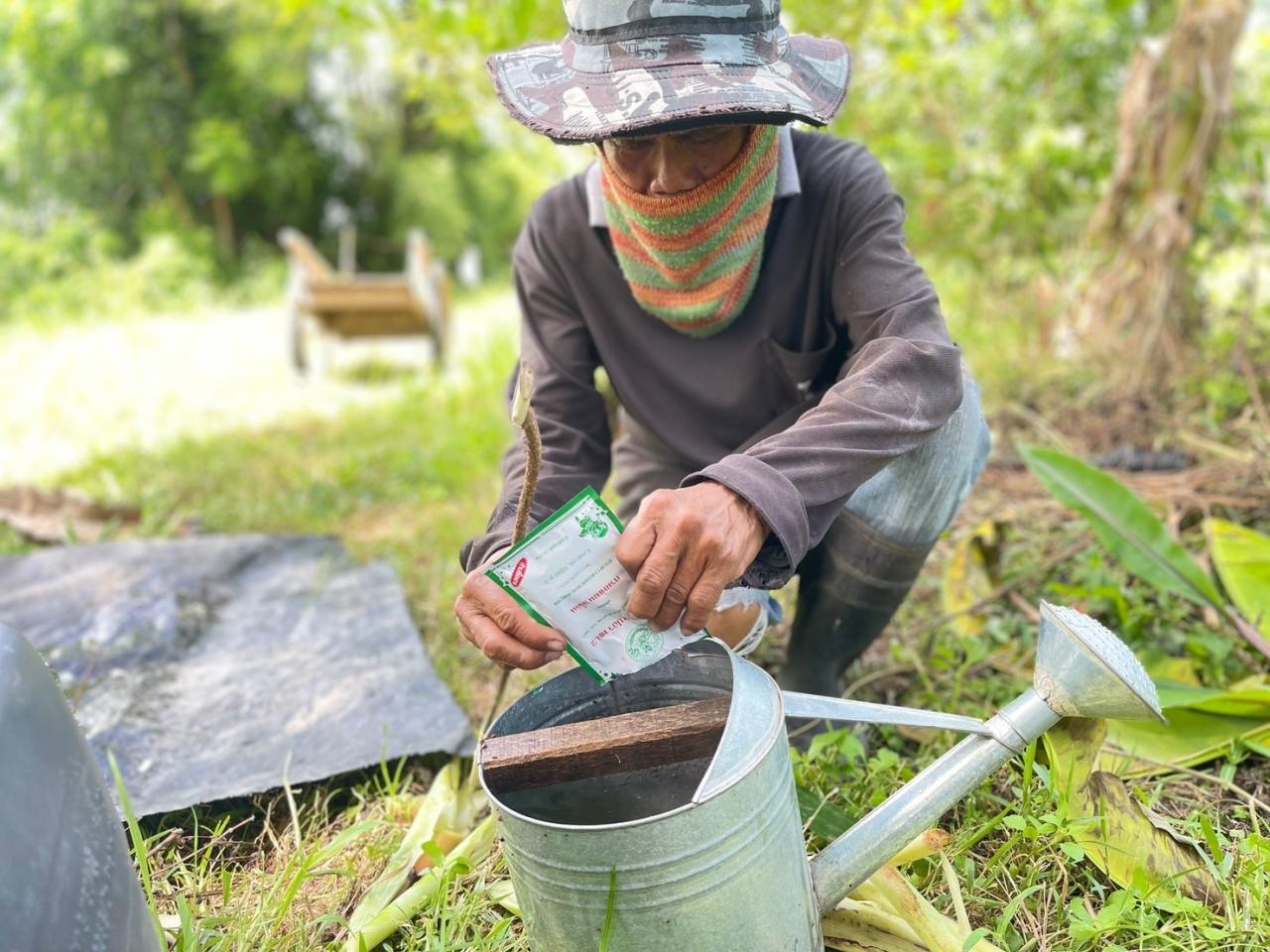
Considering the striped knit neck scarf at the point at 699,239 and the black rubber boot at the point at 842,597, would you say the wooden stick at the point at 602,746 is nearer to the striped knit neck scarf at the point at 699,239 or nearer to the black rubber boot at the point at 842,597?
the black rubber boot at the point at 842,597

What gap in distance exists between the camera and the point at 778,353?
1.68 metres

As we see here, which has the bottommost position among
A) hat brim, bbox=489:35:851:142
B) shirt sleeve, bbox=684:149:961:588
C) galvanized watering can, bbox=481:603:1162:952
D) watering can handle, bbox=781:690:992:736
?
galvanized watering can, bbox=481:603:1162:952

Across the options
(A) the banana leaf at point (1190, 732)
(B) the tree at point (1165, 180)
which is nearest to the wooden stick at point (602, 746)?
(A) the banana leaf at point (1190, 732)

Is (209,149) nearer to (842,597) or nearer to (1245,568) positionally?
(842,597)

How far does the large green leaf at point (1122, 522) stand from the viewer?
1.88 meters

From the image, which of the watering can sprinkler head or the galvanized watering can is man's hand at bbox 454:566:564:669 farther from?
the watering can sprinkler head

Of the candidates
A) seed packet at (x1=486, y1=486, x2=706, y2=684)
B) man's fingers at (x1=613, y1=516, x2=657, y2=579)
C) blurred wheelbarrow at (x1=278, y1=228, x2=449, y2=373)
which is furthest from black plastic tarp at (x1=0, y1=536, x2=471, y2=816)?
blurred wheelbarrow at (x1=278, y1=228, x2=449, y2=373)

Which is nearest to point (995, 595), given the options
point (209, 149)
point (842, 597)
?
point (842, 597)

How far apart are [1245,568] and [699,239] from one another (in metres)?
1.22

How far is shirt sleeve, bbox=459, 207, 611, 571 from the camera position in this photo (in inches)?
65.5

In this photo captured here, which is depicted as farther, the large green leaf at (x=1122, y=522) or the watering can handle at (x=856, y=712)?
the large green leaf at (x=1122, y=522)

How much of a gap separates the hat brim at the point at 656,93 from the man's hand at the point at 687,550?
1.50 ft

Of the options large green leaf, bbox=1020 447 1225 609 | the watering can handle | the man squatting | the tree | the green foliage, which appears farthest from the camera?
the green foliage

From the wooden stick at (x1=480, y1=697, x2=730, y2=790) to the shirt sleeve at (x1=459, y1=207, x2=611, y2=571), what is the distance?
20.3 inches
